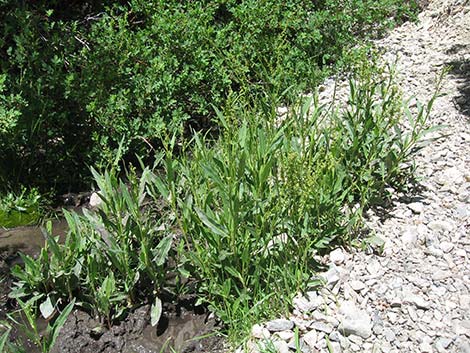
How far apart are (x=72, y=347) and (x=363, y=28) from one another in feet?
14.4

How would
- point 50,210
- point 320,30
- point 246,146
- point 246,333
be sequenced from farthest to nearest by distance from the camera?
point 320,30, point 50,210, point 246,146, point 246,333

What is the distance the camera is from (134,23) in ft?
18.1

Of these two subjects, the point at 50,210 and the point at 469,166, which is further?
the point at 50,210

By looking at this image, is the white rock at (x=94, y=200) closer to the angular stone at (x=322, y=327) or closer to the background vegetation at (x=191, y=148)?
the background vegetation at (x=191, y=148)

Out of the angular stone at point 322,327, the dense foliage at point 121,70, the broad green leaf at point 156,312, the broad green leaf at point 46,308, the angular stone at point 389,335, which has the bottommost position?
the angular stone at point 389,335

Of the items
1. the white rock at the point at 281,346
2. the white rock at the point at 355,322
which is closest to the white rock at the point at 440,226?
the white rock at the point at 355,322

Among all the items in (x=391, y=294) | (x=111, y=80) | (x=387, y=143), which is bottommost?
(x=391, y=294)

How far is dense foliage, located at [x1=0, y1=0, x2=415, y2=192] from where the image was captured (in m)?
4.64

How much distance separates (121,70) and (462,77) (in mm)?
2876

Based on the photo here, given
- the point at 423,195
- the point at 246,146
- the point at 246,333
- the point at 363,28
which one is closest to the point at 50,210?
the point at 246,146

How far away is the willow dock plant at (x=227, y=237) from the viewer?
11.6 feet

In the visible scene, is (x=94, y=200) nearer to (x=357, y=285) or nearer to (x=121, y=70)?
(x=121, y=70)

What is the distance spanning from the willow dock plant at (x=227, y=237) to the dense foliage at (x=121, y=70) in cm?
67

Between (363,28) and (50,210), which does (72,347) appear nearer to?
(50,210)
